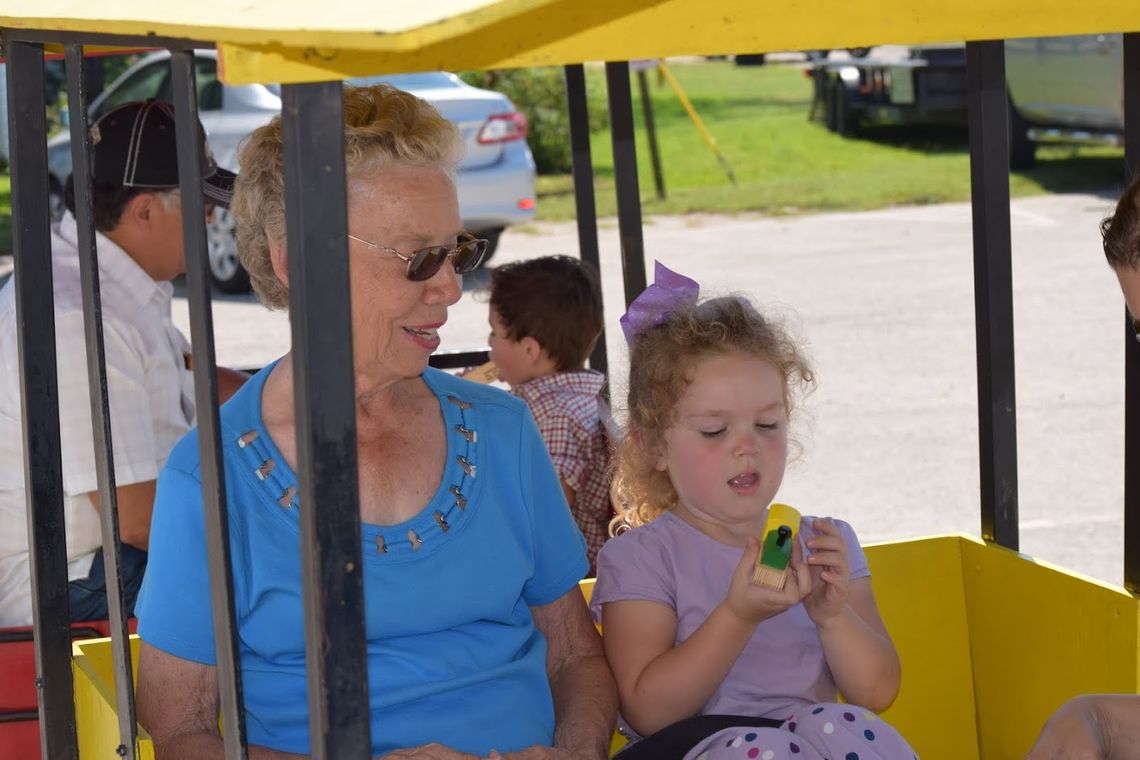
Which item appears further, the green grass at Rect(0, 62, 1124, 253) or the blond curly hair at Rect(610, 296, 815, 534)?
the green grass at Rect(0, 62, 1124, 253)

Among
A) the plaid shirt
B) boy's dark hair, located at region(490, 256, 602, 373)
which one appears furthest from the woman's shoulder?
boy's dark hair, located at region(490, 256, 602, 373)

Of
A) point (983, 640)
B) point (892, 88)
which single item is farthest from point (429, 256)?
point (892, 88)

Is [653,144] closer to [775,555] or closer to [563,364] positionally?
[563,364]

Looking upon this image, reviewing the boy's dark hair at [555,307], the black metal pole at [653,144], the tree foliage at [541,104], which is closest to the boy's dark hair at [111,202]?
the boy's dark hair at [555,307]

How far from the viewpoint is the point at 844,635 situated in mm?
2408

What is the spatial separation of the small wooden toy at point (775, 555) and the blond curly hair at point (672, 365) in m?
0.38

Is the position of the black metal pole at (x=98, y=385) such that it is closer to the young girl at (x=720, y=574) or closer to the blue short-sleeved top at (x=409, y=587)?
the blue short-sleeved top at (x=409, y=587)

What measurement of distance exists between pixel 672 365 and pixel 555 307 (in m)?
1.45

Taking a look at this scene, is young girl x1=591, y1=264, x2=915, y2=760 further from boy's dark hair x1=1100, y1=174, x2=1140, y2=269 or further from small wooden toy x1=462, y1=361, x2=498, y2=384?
small wooden toy x1=462, y1=361, x2=498, y2=384

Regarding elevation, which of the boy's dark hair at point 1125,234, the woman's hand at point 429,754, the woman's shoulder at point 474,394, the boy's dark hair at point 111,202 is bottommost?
the woman's hand at point 429,754

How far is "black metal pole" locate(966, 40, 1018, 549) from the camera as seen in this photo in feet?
9.48

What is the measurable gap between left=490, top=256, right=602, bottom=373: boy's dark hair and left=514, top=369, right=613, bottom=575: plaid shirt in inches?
5.3

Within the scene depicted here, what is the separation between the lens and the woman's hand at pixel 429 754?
2131 millimetres

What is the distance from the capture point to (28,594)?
10.0ft
